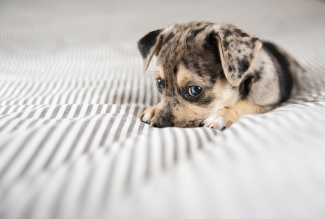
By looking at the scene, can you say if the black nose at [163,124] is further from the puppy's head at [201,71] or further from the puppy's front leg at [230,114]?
the puppy's front leg at [230,114]

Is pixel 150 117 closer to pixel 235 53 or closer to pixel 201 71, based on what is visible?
pixel 201 71

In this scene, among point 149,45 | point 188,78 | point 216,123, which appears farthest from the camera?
point 149,45

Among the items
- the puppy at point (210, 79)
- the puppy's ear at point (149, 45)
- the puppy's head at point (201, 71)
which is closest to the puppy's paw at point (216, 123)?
the puppy at point (210, 79)

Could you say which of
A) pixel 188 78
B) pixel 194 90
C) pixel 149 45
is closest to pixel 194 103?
pixel 194 90

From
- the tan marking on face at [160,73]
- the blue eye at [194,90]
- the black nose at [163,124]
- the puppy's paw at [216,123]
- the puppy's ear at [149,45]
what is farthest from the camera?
the puppy's ear at [149,45]

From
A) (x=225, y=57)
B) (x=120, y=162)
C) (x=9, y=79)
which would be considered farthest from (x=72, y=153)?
(x=9, y=79)

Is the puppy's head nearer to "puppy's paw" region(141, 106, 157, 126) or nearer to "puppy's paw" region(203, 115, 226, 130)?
"puppy's paw" region(141, 106, 157, 126)

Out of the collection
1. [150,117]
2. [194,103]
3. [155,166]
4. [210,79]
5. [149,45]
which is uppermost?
[149,45]
